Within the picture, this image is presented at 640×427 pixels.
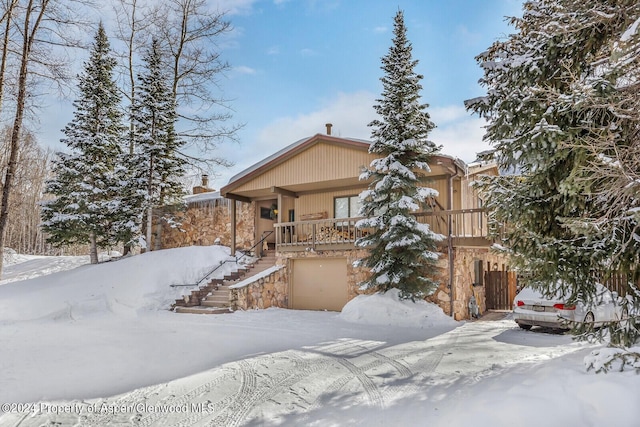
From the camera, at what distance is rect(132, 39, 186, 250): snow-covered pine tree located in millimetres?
16594

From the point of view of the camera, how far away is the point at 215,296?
1302cm

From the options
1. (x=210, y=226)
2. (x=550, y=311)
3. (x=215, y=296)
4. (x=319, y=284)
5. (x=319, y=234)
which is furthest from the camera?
(x=210, y=226)

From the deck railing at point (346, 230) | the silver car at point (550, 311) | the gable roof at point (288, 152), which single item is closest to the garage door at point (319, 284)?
the deck railing at point (346, 230)

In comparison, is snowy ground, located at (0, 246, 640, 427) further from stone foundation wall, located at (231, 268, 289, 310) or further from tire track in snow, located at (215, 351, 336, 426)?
stone foundation wall, located at (231, 268, 289, 310)

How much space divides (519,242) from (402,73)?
7.80 meters

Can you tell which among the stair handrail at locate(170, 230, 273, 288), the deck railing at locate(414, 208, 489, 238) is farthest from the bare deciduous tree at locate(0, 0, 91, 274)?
the deck railing at locate(414, 208, 489, 238)

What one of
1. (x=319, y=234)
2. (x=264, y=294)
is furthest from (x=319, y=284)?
(x=264, y=294)

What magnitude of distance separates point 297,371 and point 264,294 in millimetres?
7722

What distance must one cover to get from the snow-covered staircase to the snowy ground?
1.00m

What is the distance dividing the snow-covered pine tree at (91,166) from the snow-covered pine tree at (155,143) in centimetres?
124

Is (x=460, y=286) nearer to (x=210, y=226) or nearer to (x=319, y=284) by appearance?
(x=319, y=284)

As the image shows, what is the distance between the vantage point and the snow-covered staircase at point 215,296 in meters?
12.1

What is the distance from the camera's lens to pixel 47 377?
203 inches

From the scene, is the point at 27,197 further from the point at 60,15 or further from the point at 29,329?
the point at 29,329
